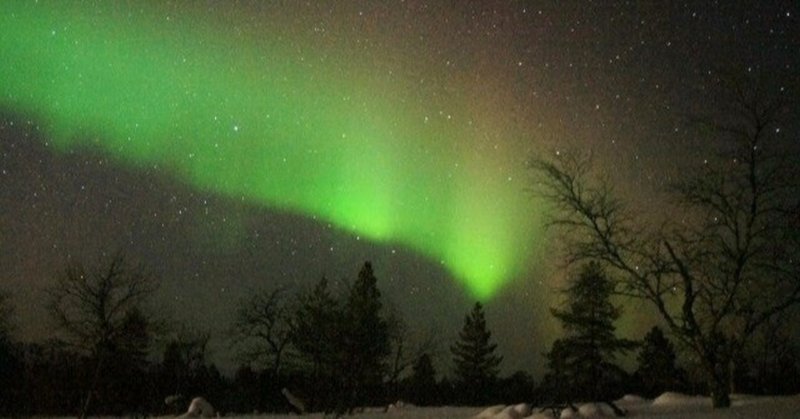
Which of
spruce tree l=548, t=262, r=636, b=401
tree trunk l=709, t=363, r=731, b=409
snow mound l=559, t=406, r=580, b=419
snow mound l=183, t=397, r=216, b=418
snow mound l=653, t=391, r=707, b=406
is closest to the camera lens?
tree trunk l=709, t=363, r=731, b=409

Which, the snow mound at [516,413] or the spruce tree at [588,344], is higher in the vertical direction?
the spruce tree at [588,344]

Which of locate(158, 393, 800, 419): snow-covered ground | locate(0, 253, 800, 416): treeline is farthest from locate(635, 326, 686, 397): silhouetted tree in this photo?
locate(158, 393, 800, 419): snow-covered ground

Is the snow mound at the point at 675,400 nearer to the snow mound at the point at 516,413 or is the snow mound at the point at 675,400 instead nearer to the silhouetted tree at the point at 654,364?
the snow mound at the point at 516,413

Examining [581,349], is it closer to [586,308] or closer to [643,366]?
[586,308]

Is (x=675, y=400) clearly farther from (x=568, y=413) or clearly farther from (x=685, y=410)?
(x=685, y=410)

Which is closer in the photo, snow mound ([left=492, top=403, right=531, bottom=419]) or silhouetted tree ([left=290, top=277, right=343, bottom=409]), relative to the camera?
snow mound ([left=492, top=403, right=531, bottom=419])

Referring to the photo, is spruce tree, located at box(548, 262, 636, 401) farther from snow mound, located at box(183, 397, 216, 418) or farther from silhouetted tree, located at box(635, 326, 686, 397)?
snow mound, located at box(183, 397, 216, 418)

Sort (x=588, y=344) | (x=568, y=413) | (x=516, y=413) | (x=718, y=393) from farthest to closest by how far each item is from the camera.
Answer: (x=588, y=344) → (x=516, y=413) → (x=568, y=413) → (x=718, y=393)

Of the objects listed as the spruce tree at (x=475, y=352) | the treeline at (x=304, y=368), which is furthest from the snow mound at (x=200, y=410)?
the spruce tree at (x=475, y=352)

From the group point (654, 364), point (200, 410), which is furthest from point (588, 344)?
point (200, 410)

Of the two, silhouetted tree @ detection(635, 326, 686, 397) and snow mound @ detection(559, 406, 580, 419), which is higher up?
silhouetted tree @ detection(635, 326, 686, 397)

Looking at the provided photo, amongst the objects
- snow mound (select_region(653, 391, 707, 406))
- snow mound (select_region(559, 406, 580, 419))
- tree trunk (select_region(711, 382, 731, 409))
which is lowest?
snow mound (select_region(559, 406, 580, 419))

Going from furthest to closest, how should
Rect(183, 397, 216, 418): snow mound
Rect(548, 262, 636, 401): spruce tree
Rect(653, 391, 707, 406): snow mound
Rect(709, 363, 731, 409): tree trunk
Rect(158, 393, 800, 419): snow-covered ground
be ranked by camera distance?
Rect(548, 262, 636, 401): spruce tree → Rect(183, 397, 216, 418): snow mound → Rect(653, 391, 707, 406): snow mound → Rect(709, 363, 731, 409): tree trunk → Rect(158, 393, 800, 419): snow-covered ground

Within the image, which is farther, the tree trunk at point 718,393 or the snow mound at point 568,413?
the snow mound at point 568,413
